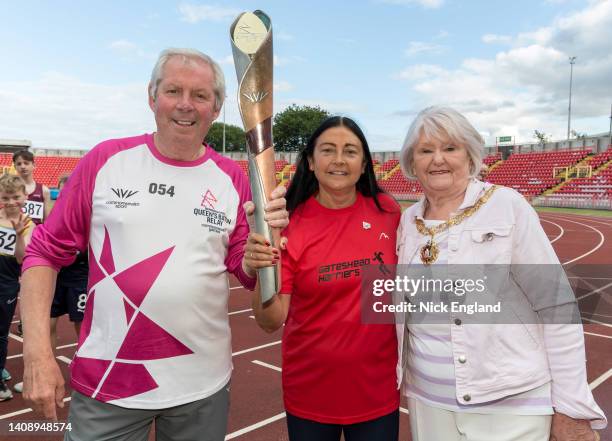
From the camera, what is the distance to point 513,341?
5.78 ft

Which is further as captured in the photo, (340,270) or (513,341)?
(340,270)

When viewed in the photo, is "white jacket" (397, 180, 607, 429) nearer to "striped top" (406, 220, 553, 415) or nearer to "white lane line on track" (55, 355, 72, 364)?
"striped top" (406, 220, 553, 415)

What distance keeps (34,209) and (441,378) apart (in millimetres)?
5649

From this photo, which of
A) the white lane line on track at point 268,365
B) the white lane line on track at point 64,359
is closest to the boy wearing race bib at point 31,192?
the white lane line on track at point 64,359

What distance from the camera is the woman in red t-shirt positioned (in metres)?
2.02

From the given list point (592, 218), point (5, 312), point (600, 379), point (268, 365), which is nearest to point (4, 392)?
point (5, 312)

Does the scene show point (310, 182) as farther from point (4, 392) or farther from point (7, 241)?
point (4, 392)

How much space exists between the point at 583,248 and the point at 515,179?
22331 millimetres

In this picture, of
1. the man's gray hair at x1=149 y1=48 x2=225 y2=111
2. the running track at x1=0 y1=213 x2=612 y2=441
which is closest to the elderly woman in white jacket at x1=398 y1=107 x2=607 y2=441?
the man's gray hair at x1=149 y1=48 x2=225 y2=111

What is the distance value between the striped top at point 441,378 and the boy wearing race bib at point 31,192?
537 centimetres

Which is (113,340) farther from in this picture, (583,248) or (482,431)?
(583,248)

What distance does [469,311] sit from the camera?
1809mm

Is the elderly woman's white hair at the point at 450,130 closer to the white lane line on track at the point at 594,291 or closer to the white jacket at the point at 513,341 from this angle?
the white jacket at the point at 513,341

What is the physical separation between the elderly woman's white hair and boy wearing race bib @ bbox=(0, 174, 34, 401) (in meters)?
3.55
